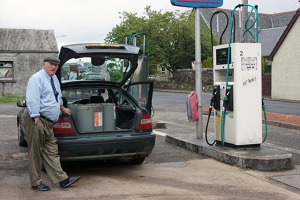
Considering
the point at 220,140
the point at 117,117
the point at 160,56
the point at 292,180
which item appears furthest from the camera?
the point at 160,56

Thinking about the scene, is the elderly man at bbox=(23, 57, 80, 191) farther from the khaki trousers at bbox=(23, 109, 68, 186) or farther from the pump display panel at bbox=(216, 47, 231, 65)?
the pump display panel at bbox=(216, 47, 231, 65)

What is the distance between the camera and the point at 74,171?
7.36 meters

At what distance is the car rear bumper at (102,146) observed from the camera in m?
6.59

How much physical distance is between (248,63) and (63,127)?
142 inches

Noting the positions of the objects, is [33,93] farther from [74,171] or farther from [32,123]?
[74,171]

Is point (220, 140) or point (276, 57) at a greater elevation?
point (276, 57)

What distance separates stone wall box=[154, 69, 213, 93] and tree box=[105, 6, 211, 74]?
72.0 inches

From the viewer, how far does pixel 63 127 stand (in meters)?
6.70

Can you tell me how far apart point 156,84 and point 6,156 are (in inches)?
1448

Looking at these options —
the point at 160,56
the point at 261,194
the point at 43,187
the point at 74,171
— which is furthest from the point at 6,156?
the point at 160,56

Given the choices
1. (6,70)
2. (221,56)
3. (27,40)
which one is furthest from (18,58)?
(221,56)

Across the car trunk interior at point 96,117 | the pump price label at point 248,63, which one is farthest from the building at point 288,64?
the car trunk interior at point 96,117

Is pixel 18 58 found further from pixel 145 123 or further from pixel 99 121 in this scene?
pixel 145 123

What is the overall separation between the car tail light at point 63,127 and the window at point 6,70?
74.4 ft
